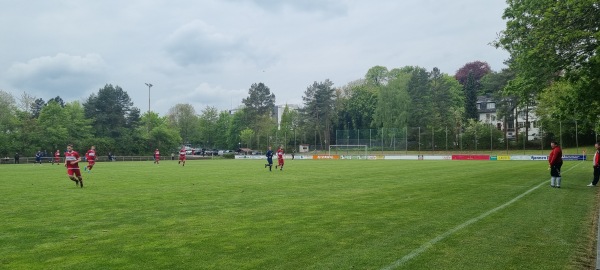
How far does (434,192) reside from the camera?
1521 centimetres

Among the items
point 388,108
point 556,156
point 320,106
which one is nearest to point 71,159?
point 556,156

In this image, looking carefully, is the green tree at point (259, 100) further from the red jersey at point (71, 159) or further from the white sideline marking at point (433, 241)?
the white sideline marking at point (433, 241)

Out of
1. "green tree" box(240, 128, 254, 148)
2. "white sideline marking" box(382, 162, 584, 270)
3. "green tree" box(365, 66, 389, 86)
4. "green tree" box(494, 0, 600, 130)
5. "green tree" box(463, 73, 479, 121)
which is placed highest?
"green tree" box(365, 66, 389, 86)

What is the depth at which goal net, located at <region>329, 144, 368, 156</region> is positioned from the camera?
7269cm

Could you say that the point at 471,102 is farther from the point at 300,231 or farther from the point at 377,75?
the point at 300,231

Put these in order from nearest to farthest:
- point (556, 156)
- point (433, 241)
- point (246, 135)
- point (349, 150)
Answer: point (433, 241), point (556, 156), point (349, 150), point (246, 135)

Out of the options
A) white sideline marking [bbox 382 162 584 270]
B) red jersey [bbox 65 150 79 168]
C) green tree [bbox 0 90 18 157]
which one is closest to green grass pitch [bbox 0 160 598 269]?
white sideline marking [bbox 382 162 584 270]

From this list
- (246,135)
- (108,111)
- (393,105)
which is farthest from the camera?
(246,135)

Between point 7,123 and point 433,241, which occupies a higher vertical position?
point 7,123

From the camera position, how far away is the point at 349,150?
74.4 m

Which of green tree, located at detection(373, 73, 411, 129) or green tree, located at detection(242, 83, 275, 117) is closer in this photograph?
green tree, located at detection(373, 73, 411, 129)

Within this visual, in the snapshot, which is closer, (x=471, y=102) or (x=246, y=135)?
(x=471, y=102)

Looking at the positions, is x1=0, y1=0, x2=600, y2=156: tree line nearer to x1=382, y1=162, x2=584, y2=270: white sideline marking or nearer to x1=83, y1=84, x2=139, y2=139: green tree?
x1=83, y1=84, x2=139, y2=139: green tree

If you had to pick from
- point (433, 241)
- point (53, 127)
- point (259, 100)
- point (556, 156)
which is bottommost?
point (433, 241)
